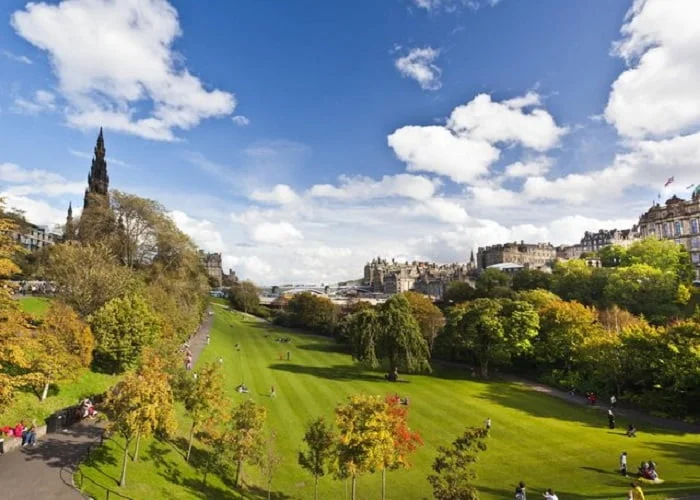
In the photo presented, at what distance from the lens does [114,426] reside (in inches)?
772

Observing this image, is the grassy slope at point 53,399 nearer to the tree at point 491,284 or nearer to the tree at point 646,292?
the tree at point 491,284

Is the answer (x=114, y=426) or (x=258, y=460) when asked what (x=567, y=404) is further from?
(x=114, y=426)

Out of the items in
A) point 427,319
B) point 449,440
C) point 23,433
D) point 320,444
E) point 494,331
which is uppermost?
point 427,319

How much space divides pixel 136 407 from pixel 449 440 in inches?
866

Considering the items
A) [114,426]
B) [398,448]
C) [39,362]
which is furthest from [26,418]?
[398,448]

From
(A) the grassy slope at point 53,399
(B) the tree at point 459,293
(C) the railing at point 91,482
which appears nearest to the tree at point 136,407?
(C) the railing at point 91,482

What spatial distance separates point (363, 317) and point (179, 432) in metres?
29.1

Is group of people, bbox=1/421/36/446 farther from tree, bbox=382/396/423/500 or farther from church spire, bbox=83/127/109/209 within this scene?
church spire, bbox=83/127/109/209

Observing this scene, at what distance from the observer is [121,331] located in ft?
117

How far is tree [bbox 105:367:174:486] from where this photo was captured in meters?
19.3

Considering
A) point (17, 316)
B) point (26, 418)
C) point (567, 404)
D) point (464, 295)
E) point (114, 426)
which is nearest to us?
point (114, 426)

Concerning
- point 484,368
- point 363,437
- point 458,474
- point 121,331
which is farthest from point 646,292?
point 121,331

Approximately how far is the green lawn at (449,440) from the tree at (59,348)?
7.04 m

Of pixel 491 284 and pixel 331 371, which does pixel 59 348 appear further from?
pixel 491 284
